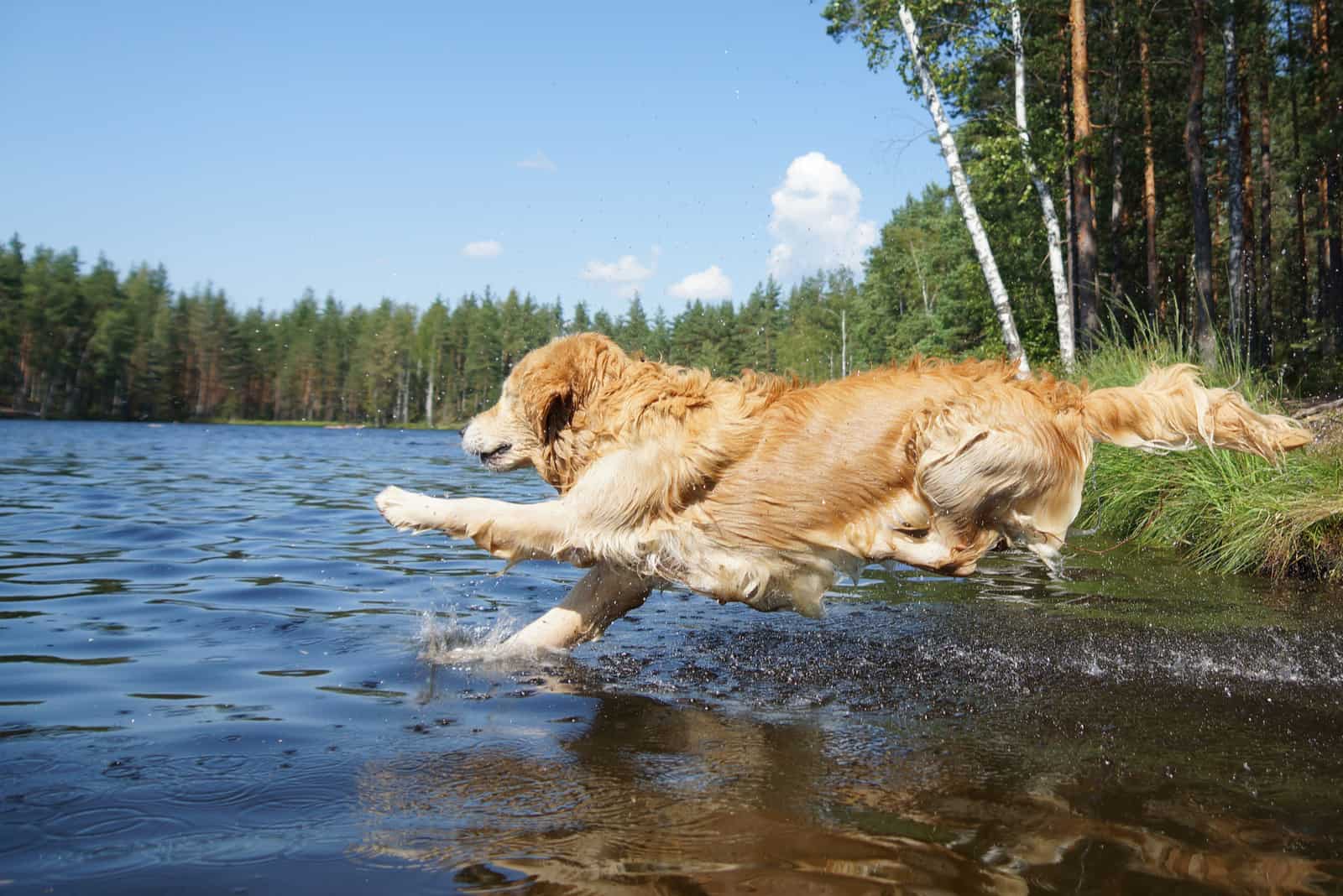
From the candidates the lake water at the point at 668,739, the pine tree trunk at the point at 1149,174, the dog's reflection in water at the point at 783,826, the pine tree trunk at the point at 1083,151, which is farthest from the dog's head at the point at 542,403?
the pine tree trunk at the point at 1149,174

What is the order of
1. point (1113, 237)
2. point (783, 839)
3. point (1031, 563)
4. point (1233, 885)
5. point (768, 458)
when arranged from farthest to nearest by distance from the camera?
point (1113, 237), point (1031, 563), point (768, 458), point (783, 839), point (1233, 885)

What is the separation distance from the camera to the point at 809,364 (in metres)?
90.5

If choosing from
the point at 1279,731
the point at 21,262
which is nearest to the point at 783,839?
the point at 1279,731

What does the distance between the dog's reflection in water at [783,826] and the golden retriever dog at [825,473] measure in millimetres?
1207

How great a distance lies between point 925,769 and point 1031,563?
7.34 metres

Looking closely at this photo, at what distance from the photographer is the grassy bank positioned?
30.2 ft

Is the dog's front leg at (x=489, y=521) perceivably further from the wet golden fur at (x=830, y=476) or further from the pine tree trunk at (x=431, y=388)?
the pine tree trunk at (x=431, y=388)

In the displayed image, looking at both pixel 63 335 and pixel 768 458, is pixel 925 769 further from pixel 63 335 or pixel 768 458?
pixel 63 335

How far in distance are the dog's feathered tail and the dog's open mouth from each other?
3.46m

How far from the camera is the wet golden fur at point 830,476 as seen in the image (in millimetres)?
5496

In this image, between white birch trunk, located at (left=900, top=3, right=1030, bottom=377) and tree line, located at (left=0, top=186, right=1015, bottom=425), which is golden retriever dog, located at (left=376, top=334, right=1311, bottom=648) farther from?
tree line, located at (left=0, top=186, right=1015, bottom=425)

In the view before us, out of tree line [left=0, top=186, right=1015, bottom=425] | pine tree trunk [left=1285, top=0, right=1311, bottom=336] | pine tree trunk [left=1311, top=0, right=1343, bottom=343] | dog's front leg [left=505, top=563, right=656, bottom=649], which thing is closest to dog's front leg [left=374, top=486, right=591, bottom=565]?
dog's front leg [left=505, top=563, right=656, bottom=649]

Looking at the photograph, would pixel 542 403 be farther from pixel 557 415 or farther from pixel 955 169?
pixel 955 169

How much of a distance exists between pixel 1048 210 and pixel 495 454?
1952cm
